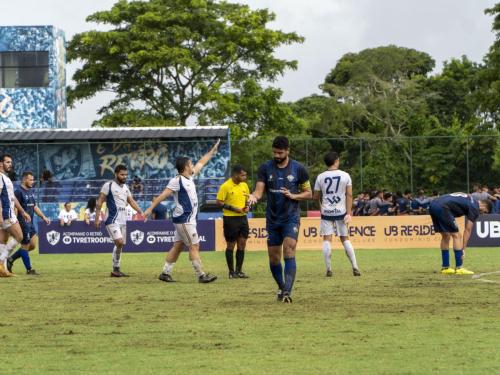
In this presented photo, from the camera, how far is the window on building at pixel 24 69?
1981 inches

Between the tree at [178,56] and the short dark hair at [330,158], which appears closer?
the short dark hair at [330,158]

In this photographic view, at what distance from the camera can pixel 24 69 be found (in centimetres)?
5066

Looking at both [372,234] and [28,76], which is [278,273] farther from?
[28,76]

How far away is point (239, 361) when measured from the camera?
898 cm

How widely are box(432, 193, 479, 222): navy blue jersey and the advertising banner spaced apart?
1136 cm

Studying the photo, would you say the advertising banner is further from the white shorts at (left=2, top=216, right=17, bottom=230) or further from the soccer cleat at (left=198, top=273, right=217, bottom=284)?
the white shorts at (left=2, top=216, right=17, bottom=230)

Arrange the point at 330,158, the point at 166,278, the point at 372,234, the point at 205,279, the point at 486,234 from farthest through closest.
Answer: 1. the point at 372,234
2. the point at 486,234
3. the point at 330,158
4. the point at 166,278
5. the point at 205,279

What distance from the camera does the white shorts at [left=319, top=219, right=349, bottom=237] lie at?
747 inches

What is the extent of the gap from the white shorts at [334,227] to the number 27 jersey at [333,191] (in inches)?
3.8

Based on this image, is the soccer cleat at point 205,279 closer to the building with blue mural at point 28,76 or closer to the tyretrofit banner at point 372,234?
the tyretrofit banner at point 372,234

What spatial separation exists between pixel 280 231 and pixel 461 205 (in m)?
5.96

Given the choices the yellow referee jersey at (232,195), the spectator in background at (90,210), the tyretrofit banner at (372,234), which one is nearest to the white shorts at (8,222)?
the yellow referee jersey at (232,195)

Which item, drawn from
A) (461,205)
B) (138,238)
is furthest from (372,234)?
(461,205)

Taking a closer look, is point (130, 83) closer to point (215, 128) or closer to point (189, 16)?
point (189, 16)
